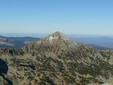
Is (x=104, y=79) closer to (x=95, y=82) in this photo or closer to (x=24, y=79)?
(x=95, y=82)

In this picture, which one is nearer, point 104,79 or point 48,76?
point 48,76

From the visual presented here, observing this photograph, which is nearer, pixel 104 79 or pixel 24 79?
pixel 24 79

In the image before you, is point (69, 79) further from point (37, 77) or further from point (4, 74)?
point (4, 74)

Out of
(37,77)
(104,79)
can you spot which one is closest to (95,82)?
(104,79)

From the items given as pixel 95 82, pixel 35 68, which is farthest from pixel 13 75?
pixel 95 82

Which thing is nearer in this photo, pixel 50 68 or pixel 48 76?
pixel 48 76

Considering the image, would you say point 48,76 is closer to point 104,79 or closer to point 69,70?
point 69,70

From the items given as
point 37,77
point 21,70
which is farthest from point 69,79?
point 21,70
